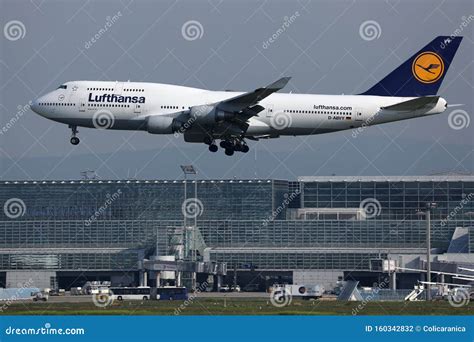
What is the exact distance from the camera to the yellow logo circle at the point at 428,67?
73.5 m

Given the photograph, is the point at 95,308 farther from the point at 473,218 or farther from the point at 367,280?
the point at 473,218

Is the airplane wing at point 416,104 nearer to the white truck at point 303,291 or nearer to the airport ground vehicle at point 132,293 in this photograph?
the white truck at point 303,291

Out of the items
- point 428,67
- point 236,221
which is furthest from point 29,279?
point 428,67

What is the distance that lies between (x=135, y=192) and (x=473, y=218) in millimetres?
29531

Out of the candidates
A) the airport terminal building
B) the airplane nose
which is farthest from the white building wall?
the airplane nose

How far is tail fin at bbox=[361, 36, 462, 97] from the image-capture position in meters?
72.5

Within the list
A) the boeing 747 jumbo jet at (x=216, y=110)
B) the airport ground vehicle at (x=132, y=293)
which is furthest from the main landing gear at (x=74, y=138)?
the airport ground vehicle at (x=132, y=293)

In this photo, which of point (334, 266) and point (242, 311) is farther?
point (334, 266)

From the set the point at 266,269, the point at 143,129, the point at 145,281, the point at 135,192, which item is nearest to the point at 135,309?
the point at 143,129

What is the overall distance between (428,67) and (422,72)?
A: 0.75 metres

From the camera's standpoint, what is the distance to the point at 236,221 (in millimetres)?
103000

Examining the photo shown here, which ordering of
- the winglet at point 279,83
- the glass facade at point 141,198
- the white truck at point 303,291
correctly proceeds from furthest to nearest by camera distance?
the glass facade at point 141,198 < the white truck at point 303,291 < the winglet at point 279,83

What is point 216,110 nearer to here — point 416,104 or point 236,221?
point 416,104

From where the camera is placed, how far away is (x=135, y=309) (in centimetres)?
5147
